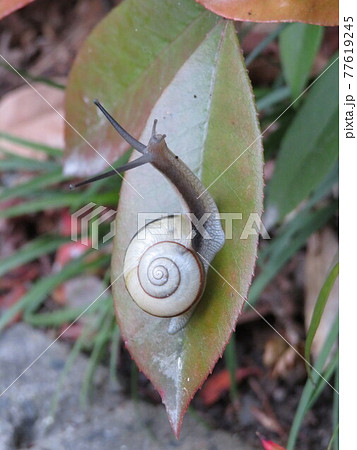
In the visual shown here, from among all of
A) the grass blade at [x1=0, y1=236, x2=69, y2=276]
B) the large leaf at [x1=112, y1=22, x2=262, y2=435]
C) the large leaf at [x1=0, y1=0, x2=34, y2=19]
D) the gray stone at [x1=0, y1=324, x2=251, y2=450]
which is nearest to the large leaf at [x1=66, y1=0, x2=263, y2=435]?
the large leaf at [x1=112, y1=22, x2=262, y2=435]

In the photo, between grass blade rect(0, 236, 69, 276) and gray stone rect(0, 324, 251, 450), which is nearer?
gray stone rect(0, 324, 251, 450)

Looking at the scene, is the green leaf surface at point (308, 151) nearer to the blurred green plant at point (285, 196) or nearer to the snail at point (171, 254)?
the blurred green plant at point (285, 196)

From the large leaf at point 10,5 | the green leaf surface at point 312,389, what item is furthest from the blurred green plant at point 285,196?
the large leaf at point 10,5

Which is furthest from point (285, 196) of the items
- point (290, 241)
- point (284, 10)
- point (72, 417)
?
point (72, 417)

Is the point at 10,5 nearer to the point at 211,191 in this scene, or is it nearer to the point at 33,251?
the point at 211,191

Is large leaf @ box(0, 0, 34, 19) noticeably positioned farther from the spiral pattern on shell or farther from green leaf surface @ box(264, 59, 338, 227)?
green leaf surface @ box(264, 59, 338, 227)

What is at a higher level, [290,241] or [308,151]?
[308,151]
